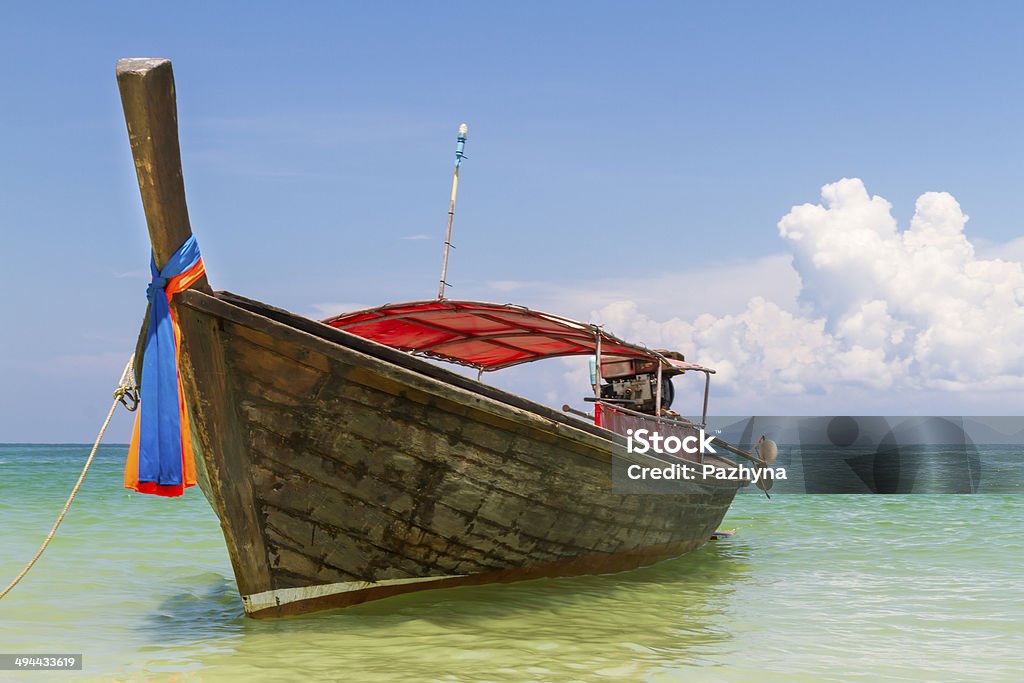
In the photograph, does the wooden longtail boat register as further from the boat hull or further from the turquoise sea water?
the turquoise sea water

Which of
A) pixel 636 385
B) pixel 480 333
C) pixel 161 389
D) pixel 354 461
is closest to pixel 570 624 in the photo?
pixel 354 461

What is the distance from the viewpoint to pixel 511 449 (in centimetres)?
535

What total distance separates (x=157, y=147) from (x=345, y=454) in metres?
1.98

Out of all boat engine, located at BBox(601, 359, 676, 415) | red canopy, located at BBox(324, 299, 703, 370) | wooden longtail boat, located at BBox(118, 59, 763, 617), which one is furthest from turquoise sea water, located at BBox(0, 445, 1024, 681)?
red canopy, located at BBox(324, 299, 703, 370)

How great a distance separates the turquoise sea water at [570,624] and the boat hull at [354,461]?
0.32m

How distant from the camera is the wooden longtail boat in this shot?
461 centimetres

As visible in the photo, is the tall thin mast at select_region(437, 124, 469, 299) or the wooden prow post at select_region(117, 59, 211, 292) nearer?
the wooden prow post at select_region(117, 59, 211, 292)

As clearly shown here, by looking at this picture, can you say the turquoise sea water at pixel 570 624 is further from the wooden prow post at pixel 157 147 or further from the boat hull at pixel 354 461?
the wooden prow post at pixel 157 147

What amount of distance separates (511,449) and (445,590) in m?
1.18

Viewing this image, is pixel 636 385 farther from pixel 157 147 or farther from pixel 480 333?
pixel 157 147

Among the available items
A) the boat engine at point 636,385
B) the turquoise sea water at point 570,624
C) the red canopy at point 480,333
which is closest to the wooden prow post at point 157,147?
the turquoise sea water at point 570,624

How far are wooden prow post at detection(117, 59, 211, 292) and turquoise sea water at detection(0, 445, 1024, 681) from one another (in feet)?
7.02

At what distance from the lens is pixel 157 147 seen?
420 centimetres

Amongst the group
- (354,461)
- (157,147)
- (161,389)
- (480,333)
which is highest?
(157,147)
